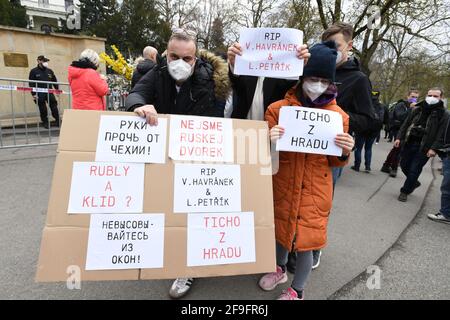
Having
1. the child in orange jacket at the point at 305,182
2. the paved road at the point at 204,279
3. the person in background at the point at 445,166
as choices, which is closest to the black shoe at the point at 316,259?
the paved road at the point at 204,279

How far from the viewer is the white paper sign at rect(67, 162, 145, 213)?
66.2 inches

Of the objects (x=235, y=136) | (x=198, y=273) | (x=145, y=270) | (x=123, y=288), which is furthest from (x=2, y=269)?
(x=235, y=136)

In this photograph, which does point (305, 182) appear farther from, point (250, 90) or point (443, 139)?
point (443, 139)

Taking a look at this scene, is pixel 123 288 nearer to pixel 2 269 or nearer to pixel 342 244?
pixel 2 269

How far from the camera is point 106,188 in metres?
1.70

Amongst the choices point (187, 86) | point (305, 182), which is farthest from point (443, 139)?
point (187, 86)

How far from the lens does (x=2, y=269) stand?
2.52 metres

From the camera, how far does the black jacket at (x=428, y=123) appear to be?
4.70 meters

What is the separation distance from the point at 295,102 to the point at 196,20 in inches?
1261

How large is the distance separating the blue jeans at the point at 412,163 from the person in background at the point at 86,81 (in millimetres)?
5032

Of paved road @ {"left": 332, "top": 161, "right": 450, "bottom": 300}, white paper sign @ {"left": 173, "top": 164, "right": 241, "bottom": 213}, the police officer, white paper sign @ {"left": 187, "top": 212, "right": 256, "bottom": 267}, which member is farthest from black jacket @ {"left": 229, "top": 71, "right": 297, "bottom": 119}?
the police officer

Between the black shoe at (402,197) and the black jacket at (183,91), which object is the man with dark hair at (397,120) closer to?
the black shoe at (402,197)

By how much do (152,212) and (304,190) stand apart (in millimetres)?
969

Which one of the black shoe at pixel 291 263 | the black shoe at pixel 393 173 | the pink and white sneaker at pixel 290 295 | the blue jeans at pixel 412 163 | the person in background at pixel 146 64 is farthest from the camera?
the black shoe at pixel 393 173
